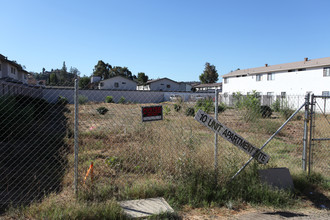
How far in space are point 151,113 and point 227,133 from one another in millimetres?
1374

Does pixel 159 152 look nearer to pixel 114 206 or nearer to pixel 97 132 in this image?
pixel 114 206

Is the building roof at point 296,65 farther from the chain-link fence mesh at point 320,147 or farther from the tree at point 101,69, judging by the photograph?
the tree at point 101,69

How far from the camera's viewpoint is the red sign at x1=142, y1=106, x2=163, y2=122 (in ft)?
12.9

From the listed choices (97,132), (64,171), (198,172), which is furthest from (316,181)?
(97,132)

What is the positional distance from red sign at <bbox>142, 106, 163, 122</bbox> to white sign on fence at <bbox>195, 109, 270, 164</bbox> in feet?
2.07

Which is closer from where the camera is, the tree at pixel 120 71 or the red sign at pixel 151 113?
the red sign at pixel 151 113

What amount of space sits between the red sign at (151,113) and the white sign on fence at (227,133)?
0.63 meters

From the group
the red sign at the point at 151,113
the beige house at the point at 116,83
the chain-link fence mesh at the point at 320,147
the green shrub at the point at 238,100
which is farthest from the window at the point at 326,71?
the beige house at the point at 116,83

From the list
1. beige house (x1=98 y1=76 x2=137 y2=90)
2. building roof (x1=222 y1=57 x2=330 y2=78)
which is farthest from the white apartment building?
beige house (x1=98 y1=76 x2=137 y2=90)

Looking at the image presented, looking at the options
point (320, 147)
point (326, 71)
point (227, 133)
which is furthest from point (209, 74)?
point (227, 133)

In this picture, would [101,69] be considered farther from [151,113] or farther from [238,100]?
[151,113]

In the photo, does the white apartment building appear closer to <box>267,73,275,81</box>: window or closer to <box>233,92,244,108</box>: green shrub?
<box>267,73,275,81</box>: window

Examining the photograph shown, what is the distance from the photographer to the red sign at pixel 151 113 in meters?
3.93

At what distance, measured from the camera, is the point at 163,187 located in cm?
409
